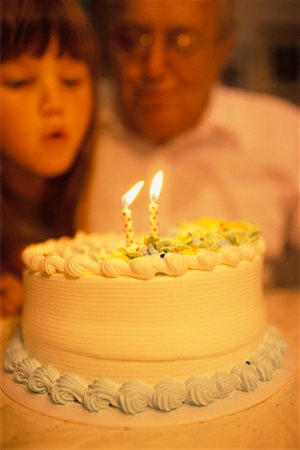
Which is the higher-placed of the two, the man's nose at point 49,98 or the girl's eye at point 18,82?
the girl's eye at point 18,82

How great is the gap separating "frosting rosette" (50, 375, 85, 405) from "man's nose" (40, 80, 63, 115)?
1.48 metres

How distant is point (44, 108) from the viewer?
238 cm

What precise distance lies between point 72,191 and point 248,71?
1292 millimetres

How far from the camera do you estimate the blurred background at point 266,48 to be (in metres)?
2.81

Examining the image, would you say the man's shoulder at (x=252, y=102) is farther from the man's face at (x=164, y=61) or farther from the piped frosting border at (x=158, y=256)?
the piped frosting border at (x=158, y=256)

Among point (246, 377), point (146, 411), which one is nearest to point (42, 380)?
point (146, 411)

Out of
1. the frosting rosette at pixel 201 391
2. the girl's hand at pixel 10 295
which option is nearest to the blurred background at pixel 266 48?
the girl's hand at pixel 10 295

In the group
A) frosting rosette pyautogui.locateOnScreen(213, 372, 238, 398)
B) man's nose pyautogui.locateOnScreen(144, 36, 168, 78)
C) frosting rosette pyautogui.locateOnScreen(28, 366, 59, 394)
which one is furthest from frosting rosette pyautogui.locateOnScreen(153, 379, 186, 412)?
man's nose pyautogui.locateOnScreen(144, 36, 168, 78)

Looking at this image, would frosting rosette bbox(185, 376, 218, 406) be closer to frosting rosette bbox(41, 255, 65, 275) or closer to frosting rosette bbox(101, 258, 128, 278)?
frosting rosette bbox(101, 258, 128, 278)

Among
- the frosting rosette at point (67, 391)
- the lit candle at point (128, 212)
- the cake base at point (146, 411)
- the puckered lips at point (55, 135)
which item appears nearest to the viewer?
the cake base at point (146, 411)

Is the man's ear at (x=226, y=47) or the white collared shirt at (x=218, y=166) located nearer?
the man's ear at (x=226, y=47)

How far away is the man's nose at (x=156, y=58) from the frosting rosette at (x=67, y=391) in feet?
5.90

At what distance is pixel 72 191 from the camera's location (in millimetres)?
2742

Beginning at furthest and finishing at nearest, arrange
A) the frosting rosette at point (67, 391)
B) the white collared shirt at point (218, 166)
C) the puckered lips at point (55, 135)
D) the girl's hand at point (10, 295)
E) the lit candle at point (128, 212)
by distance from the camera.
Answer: the white collared shirt at point (218, 166)
the puckered lips at point (55, 135)
the girl's hand at point (10, 295)
the lit candle at point (128, 212)
the frosting rosette at point (67, 391)
